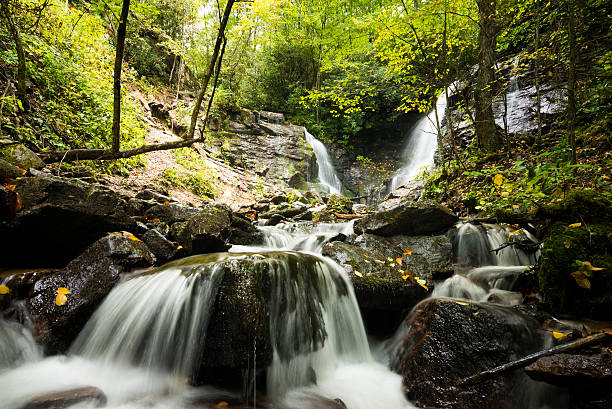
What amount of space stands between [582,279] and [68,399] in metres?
4.91

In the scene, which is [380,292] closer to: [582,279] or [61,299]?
[582,279]

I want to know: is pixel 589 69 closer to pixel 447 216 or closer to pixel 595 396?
pixel 447 216

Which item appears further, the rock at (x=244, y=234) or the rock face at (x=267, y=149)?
the rock face at (x=267, y=149)

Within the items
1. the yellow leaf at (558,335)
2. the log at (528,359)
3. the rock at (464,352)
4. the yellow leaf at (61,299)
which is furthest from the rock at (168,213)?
the yellow leaf at (558,335)

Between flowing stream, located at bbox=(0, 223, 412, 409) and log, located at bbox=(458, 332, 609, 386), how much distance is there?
70 centimetres

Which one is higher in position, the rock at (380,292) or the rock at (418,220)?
the rock at (418,220)

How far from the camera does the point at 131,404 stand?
2.40 meters

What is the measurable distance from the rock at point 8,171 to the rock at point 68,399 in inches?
115

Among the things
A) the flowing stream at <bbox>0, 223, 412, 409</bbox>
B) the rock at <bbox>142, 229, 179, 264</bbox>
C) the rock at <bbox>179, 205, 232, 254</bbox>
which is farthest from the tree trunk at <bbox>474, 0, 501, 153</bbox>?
the rock at <bbox>142, 229, 179, 264</bbox>

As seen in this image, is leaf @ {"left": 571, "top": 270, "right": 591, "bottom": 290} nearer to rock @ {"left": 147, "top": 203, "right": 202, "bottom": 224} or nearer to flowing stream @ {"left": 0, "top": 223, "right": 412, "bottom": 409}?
flowing stream @ {"left": 0, "top": 223, "right": 412, "bottom": 409}

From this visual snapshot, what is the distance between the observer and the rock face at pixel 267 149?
45.6 feet

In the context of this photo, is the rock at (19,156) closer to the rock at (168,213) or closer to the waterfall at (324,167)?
the rock at (168,213)

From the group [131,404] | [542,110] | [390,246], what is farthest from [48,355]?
[542,110]

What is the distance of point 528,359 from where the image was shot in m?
2.45
